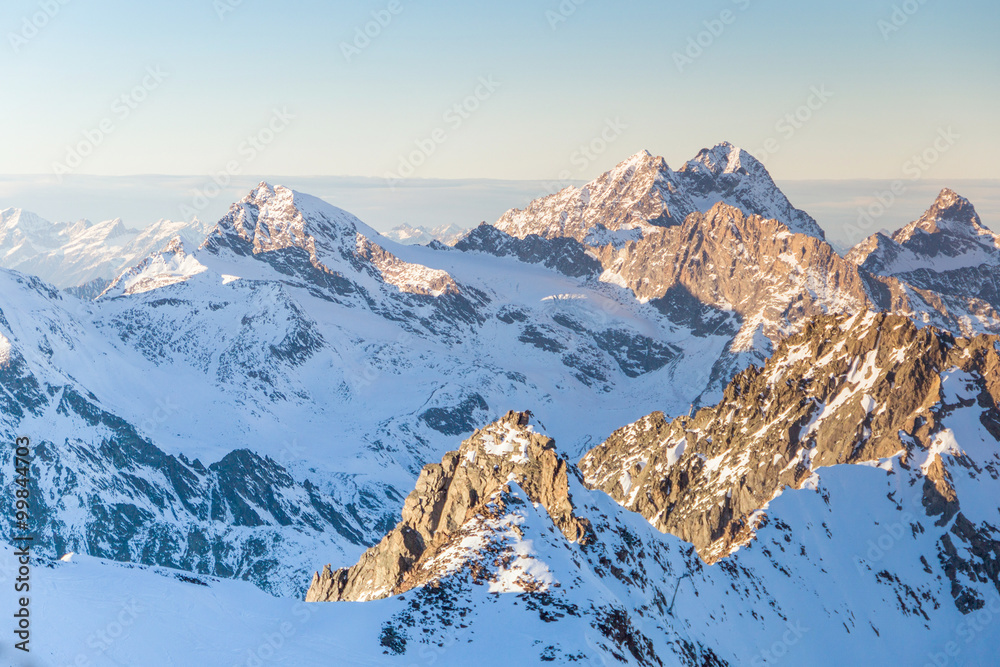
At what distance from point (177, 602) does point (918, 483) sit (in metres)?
118

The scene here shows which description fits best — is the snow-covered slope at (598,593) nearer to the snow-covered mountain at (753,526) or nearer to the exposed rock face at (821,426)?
the snow-covered mountain at (753,526)

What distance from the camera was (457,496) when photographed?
106 meters

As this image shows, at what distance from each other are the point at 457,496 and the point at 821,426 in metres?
83.6

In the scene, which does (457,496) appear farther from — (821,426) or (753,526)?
(821,426)

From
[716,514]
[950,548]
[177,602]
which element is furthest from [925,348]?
[177,602]

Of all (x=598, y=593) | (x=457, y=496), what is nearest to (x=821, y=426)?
(x=457, y=496)

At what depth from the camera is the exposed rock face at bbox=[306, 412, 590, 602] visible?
3701 inches

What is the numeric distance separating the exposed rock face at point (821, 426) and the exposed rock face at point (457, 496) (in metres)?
45.3

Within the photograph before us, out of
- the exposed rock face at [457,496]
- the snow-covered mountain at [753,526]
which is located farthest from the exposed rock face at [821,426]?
the exposed rock face at [457,496]

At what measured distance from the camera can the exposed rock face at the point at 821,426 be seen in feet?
487

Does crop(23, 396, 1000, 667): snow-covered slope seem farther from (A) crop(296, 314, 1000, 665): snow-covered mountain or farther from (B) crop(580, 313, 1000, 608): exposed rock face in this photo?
(B) crop(580, 313, 1000, 608): exposed rock face

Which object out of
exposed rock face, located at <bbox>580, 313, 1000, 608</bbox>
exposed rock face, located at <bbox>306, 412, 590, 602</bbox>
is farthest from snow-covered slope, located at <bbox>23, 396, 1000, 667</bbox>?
exposed rock face, located at <bbox>580, 313, 1000, 608</bbox>

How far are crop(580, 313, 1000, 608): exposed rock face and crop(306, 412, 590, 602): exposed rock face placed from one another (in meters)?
45.3

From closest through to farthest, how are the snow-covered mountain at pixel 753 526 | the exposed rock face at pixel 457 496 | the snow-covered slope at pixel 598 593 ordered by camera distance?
the snow-covered slope at pixel 598 593, the snow-covered mountain at pixel 753 526, the exposed rock face at pixel 457 496
